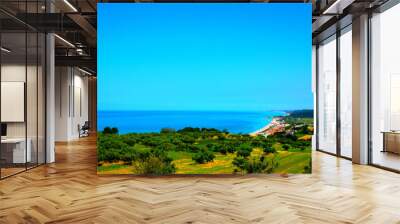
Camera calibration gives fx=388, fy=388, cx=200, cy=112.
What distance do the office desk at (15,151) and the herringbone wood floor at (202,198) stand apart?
0.30 metres

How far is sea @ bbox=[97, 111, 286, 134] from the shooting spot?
6492 millimetres

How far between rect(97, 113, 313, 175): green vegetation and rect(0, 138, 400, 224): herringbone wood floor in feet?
0.67

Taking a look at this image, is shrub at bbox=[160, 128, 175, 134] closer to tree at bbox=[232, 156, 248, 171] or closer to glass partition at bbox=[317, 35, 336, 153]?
tree at bbox=[232, 156, 248, 171]

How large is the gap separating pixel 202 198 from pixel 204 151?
5.74ft

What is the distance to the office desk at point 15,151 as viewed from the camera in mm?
6195

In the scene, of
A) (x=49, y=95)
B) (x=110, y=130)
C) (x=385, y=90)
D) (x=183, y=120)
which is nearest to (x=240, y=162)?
(x=183, y=120)

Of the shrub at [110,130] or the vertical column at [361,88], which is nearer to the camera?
the shrub at [110,130]

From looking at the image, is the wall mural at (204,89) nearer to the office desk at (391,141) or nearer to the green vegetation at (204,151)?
the green vegetation at (204,151)

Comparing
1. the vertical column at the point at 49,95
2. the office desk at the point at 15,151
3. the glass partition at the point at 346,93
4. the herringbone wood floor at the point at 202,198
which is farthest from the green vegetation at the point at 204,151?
the glass partition at the point at 346,93

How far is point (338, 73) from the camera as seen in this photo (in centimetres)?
941

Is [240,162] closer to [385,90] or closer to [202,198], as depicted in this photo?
[202,198]

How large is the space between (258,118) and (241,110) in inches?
12.5

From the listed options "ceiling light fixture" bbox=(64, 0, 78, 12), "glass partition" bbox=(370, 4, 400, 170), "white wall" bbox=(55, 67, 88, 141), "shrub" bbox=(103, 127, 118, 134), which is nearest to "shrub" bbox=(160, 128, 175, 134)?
"shrub" bbox=(103, 127, 118, 134)

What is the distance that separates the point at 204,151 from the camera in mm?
6559
